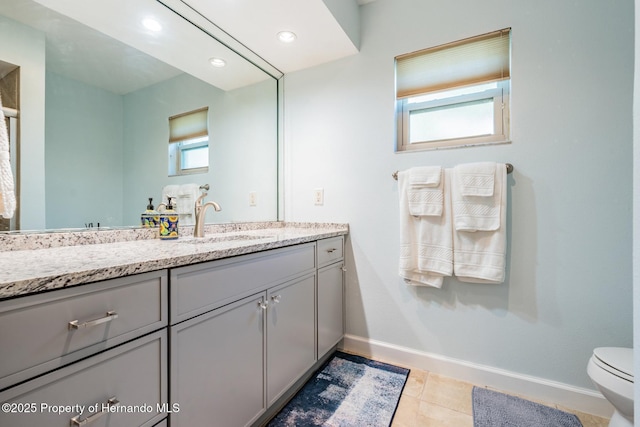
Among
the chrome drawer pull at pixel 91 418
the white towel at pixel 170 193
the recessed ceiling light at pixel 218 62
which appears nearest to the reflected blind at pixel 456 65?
the recessed ceiling light at pixel 218 62

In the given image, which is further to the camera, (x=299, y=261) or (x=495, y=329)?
(x=495, y=329)

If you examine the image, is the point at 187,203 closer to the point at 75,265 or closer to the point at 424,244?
the point at 75,265

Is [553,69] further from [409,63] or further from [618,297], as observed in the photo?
[618,297]

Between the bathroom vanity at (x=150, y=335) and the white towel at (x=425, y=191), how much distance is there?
28.3 inches

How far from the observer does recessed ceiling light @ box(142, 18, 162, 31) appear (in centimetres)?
149

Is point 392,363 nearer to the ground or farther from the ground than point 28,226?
nearer to the ground

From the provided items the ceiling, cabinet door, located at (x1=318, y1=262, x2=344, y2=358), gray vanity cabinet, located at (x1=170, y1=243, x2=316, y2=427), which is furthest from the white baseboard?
the ceiling

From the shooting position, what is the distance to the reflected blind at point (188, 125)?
64.8 inches

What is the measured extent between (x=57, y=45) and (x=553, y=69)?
2312 mm

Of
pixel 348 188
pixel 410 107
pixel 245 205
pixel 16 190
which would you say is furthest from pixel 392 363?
pixel 16 190

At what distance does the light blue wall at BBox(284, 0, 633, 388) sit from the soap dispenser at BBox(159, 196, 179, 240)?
1.09m

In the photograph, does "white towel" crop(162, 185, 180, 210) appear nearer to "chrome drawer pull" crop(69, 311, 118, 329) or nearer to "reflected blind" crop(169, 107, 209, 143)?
"reflected blind" crop(169, 107, 209, 143)

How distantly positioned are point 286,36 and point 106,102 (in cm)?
109

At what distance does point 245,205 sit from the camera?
2.14 m
